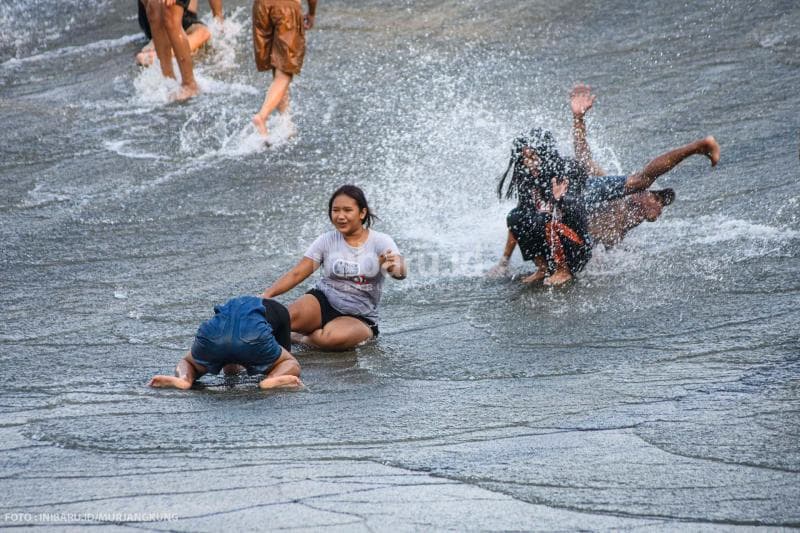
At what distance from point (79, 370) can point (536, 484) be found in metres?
3.02

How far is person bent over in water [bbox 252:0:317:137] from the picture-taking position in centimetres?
1033

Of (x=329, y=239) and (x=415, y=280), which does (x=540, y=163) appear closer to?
(x=415, y=280)

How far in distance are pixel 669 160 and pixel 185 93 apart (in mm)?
5865

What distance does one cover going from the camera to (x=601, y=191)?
25.4 ft

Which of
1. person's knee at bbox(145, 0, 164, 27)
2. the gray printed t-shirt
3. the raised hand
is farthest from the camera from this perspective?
person's knee at bbox(145, 0, 164, 27)

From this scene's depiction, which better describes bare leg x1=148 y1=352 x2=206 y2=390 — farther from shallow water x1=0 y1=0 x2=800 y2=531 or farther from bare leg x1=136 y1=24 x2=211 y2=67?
bare leg x1=136 y1=24 x2=211 y2=67

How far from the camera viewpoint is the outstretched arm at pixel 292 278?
6586mm

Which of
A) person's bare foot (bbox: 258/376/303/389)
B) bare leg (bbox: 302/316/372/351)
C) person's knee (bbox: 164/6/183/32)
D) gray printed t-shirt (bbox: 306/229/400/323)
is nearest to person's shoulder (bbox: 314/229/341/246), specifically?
gray printed t-shirt (bbox: 306/229/400/323)

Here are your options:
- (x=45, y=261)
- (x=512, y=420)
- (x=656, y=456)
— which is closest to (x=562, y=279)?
(x=512, y=420)

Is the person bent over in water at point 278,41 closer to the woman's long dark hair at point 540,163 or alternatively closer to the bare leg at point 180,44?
the bare leg at point 180,44

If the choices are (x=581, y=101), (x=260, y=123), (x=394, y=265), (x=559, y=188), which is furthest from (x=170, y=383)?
(x=260, y=123)

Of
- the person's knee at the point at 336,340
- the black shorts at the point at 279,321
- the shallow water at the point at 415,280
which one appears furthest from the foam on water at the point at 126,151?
the black shorts at the point at 279,321

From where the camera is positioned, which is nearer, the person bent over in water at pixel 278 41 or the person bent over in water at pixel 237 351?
the person bent over in water at pixel 237 351

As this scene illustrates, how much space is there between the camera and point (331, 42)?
514 inches
